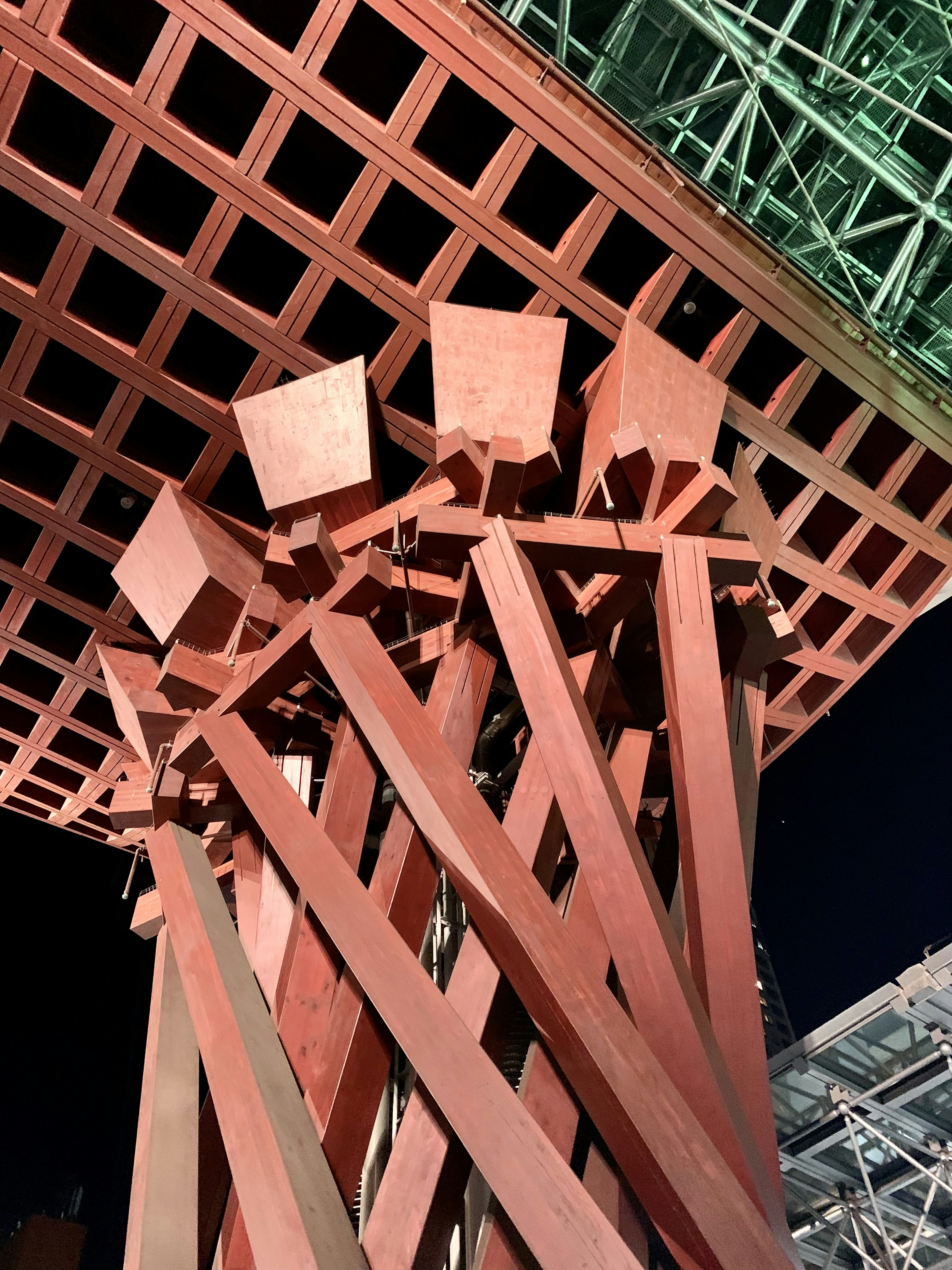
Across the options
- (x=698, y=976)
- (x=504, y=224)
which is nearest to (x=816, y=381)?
(x=504, y=224)

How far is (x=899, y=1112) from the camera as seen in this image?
11.3 m

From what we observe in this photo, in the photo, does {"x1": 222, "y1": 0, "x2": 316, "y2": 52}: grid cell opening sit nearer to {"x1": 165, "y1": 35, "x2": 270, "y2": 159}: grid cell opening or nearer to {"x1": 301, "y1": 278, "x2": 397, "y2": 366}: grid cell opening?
{"x1": 165, "y1": 35, "x2": 270, "y2": 159}: grid cell opening

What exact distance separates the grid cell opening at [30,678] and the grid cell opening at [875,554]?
7.96 meters

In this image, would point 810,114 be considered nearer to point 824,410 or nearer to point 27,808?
point 824,410

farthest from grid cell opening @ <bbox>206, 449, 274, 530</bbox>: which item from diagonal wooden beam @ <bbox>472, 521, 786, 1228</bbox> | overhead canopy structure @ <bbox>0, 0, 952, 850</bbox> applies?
diagonal wooden beam @ <bbox>472, 521, 786, 1228</bbox>

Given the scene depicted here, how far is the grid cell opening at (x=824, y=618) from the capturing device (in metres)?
9.33

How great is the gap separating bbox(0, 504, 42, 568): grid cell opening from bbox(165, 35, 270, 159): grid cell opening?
12.2ft

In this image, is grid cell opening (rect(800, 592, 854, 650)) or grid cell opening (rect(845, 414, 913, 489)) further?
grid cell opening (rect(800, 592, 854, 650))

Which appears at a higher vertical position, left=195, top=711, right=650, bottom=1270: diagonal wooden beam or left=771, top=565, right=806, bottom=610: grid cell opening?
left=771, top=565, right=806, bottom=610: grid cell opening

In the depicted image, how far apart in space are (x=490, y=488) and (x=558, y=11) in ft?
15.0

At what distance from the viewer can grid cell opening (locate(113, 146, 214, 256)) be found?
713cm

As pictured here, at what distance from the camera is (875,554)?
9.08m

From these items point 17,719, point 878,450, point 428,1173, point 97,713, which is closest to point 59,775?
point 17,719

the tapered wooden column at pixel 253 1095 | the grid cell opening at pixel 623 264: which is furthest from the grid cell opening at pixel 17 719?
the grid cell opening at pixel 623 264
